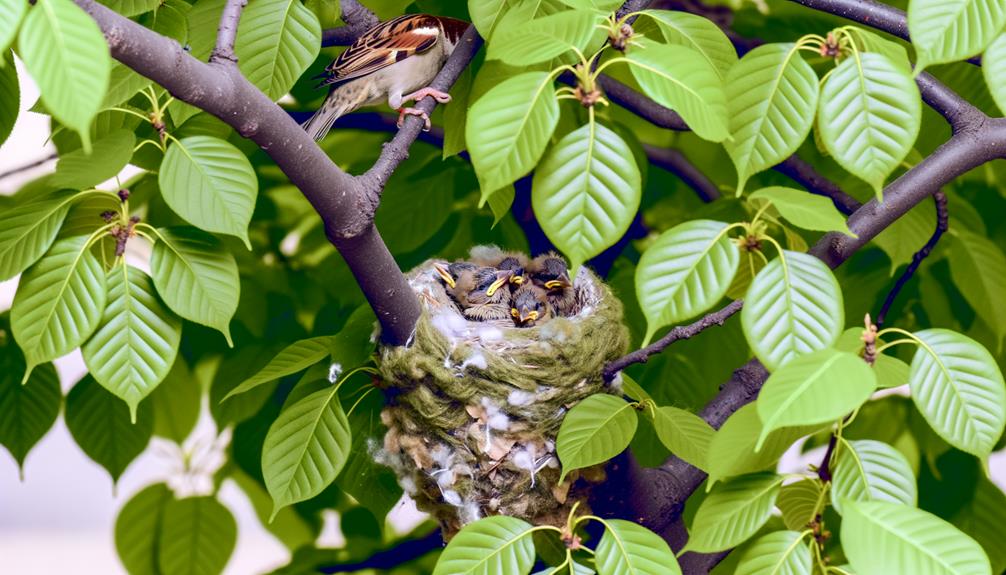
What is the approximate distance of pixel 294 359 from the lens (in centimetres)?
293

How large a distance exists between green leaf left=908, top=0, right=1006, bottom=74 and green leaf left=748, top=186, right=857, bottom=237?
0.29m

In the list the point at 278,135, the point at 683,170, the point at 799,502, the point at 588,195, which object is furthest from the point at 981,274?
the point at 278,135

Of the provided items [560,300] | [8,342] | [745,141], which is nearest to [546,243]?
[560,300]

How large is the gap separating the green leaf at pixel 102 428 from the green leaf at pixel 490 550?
5.53ft

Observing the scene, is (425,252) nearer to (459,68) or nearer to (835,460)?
(459,68)

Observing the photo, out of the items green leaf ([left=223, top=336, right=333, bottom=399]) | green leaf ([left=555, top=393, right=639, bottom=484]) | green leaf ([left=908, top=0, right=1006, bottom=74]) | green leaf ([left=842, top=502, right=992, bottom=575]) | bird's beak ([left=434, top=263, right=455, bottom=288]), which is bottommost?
bird's beak ([left=434, top=263, right=455, bottom=288])

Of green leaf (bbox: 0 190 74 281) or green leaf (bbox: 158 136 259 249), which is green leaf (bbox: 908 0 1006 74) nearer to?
green leaf (bbox: 158 136 259 249)

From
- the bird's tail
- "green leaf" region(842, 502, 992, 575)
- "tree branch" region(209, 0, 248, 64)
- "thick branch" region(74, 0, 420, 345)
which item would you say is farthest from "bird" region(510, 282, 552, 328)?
"green leaf" region(842, 502, 992, 575)

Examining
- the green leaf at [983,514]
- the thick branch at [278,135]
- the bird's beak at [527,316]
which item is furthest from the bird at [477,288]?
the green leaf at [983,514]

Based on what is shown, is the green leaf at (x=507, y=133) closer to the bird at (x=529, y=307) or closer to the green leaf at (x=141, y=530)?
the bird at (x=529, y=307)

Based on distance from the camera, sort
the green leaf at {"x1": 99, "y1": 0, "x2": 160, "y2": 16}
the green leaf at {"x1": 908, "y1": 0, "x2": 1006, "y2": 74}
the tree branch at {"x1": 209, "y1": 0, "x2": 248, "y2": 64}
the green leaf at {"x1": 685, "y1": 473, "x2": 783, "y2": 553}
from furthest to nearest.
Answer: the green leaf at {"x1": 99, "y1": 0, "x2": 160, "y2": 16}
the tree branch at {"x1": 209, "y1": 0, "x2": 248, "y2": 64}
the green leaf at {"x1": 685, "y1": 473, "x2": 783, "y2": 553}
the green leaf at {"x1": 908, "y1": 0, "x2": 1006, "y2": 74}

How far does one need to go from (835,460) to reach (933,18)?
2.73 ft

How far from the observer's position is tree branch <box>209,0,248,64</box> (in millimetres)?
2342

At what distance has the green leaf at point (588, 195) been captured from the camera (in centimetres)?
214
